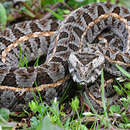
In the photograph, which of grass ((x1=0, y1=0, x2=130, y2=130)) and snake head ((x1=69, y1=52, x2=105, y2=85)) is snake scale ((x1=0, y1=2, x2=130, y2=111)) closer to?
snake head ((x1=69, y1=52, x2=105, y2=85))

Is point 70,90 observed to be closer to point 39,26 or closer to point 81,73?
point 81,73

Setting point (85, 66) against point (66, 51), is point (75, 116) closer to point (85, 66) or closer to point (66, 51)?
point (85, 66)

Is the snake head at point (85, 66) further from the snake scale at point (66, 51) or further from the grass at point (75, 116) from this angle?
the grass at point (75, 116)

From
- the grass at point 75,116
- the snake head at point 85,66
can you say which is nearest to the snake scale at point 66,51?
the snake head at point 85,66

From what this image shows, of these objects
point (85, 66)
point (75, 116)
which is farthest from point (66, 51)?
point (75, 116)

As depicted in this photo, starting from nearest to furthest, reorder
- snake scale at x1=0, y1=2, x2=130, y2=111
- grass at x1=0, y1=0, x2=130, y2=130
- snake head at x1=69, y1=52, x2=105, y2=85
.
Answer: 1. grass at x1=0, y1=0, x2=130, y2=130
2. snake head at x1=69, y1=52, x2=105, y2=85
3. snake scale at x1=0, y1=2, x2=130, y2=111

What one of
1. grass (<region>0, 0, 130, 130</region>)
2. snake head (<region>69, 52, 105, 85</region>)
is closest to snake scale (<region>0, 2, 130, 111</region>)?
snake head (<region>69, 52, 105, 85</region>)

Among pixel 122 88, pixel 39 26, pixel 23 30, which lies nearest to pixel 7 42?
pixel 23 30

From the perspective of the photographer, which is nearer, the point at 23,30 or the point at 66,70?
the point at 66,70
